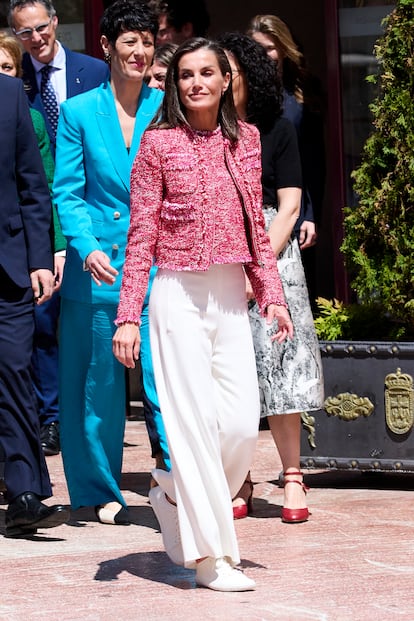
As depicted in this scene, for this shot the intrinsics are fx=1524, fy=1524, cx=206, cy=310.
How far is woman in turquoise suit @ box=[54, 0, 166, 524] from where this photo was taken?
244 inches

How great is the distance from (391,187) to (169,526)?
6.92 ft

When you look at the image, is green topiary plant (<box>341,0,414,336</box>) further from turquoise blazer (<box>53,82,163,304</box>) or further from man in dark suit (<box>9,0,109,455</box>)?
man in dark suit (<box>9,0,109,455</box>)

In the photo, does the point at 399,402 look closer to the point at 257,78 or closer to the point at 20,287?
the point at 257,78

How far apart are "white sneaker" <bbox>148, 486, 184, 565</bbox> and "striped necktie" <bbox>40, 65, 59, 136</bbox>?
3.15 metres

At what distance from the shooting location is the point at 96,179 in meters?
6.22

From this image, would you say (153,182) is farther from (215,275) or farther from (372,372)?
(372,372)

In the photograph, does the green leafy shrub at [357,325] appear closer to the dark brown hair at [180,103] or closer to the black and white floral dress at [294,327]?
the black and white floral dress at [294,327]

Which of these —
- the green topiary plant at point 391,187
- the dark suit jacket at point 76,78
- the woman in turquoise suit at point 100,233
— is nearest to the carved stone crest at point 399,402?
the green topiary plant at point 391,187

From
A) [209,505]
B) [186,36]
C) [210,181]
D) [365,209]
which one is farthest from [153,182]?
[186,36]

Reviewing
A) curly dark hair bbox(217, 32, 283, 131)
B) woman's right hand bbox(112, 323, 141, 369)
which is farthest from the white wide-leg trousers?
curly dark hair bbox(217, 32, 283, 131)

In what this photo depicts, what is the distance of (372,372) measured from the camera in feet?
21.7

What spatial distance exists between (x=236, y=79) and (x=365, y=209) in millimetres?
911

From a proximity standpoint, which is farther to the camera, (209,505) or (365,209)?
(365,209)

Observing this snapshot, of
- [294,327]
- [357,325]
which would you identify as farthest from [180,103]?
[357,325]
